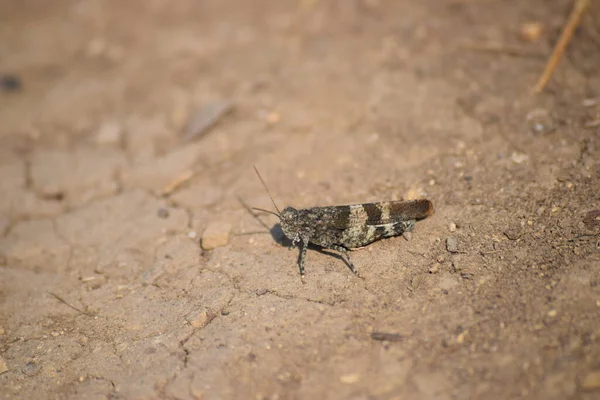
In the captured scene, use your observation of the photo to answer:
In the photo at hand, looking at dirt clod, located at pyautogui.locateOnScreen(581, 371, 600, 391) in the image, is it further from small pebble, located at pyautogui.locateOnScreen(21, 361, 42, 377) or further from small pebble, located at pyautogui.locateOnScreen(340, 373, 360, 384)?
small pebble, located at pyautogui.locateOnScreen(21, 361, 42, 377)

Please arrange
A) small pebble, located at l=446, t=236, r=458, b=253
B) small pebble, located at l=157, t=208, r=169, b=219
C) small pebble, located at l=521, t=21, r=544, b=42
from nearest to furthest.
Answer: small pebble, located at l=446, t=236, r=458, b=253 < small pebble, located at l=157, t=208, r=169, b=219 < small pebble, located at l=521, t=21, r=544, b=42

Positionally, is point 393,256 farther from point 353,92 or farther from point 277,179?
point 353,92

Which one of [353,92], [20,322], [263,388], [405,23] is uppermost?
[405,23]

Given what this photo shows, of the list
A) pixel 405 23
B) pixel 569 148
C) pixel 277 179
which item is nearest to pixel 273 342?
pixel 277 179

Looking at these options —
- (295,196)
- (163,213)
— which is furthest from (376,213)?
(163,213)

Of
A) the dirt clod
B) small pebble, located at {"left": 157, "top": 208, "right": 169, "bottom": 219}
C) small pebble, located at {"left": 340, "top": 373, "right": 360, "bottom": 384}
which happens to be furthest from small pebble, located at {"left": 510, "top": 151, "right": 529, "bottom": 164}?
→ small pebble, located at {"left": 157, "top": 208, "right": 169, "bottom": 219}

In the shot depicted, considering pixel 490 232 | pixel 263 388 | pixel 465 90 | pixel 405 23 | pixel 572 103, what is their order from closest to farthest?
pixel 263 388
pixel 490 232
pixel 572 103
pixel 465 90
pixel 405 23
